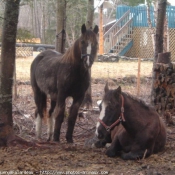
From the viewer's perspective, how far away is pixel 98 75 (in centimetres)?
1761

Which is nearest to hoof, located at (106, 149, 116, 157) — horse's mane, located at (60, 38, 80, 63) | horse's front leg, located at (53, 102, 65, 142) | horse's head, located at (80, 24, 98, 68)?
horse's head, located at (80, 24, 98, 68)

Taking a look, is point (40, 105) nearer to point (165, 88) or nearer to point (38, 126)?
point (38, 126)

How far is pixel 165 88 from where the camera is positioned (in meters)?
9.59

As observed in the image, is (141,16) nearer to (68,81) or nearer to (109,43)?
(109,43)

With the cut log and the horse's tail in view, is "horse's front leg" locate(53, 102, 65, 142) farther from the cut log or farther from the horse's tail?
the cut log

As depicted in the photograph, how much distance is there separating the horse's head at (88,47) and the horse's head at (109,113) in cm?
137

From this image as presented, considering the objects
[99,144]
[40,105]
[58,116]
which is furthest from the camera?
[40,105]

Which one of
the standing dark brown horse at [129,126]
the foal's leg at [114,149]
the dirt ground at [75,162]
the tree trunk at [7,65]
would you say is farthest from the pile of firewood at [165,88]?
the tree trunk at [7,65]

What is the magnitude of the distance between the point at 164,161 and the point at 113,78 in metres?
11.2

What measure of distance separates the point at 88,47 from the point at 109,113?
1.79m

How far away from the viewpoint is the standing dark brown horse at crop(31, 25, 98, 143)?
23.3 feet

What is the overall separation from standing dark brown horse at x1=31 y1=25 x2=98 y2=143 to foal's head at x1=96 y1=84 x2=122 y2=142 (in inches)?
56.1

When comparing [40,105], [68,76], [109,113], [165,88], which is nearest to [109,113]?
[109,113]

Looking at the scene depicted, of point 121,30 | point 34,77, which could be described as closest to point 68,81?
point 34,77
